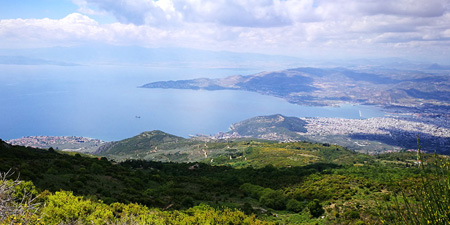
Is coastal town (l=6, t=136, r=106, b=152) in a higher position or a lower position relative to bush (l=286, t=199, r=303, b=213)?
lower

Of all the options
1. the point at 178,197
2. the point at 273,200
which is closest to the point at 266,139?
the point at 273,200

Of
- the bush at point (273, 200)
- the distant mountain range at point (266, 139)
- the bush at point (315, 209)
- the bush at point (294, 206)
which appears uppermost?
the bush at point (315, 209)

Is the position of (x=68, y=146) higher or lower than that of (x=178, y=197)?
lower

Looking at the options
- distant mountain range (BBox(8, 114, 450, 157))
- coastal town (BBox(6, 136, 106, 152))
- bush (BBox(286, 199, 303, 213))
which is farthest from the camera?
coastal town (BBox(6, 136, 106, 152))

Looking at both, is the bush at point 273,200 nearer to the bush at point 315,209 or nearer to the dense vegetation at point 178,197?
the dense vegetation at point 178,197

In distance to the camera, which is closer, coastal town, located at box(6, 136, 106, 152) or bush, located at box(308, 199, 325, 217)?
bush, located at box(308, 199, 325, 217)

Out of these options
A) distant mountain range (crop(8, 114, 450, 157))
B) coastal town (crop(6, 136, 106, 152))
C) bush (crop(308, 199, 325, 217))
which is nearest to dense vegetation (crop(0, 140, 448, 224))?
bush (crop(308, 199, 325, 217))

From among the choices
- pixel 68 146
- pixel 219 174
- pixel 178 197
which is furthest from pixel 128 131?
pixel 178 197

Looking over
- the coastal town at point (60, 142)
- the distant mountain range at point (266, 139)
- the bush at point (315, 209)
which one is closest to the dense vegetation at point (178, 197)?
the bush at point (315, 209)

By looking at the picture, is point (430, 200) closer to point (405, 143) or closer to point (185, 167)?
point (185, 167)

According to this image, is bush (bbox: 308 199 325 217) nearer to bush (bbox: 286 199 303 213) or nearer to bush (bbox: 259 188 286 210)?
bush (bbox: 286 199 303 213)

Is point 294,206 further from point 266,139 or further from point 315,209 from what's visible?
point 266,139
